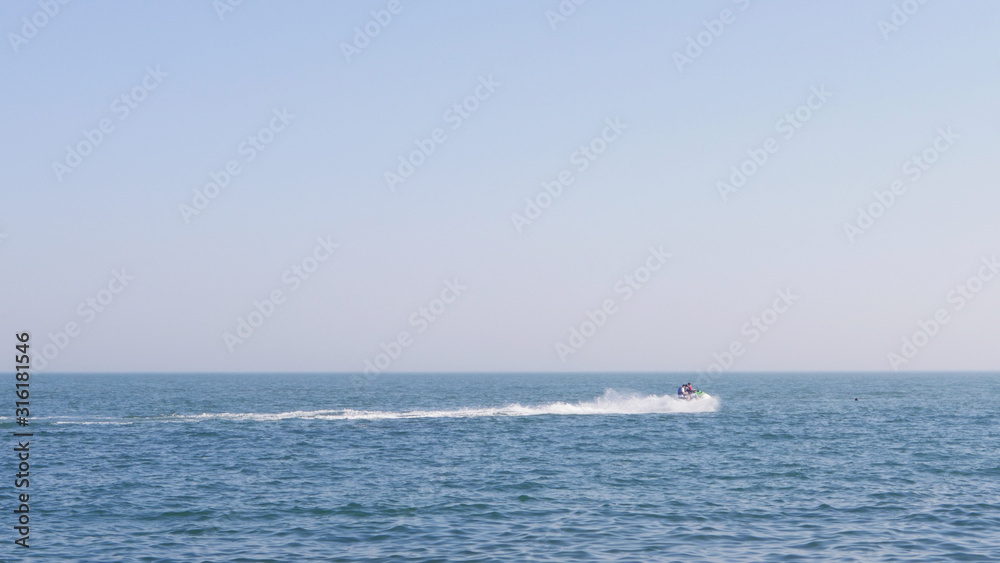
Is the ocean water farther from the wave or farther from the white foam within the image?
the white foam

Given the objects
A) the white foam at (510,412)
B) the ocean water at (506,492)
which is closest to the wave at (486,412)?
the white foam at (510,412)

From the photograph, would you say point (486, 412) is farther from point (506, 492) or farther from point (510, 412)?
point (506, 492)

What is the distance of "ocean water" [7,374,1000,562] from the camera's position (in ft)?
86.8

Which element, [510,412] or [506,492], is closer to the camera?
[506,492]

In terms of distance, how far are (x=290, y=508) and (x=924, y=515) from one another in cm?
2315

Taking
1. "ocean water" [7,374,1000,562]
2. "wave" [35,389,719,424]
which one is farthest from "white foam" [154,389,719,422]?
"ocean water" [7,374,1000,562]

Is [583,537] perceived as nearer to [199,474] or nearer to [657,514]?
[657,514]

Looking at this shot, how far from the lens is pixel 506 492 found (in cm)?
3572

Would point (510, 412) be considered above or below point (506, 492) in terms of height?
below

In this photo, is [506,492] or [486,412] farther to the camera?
[486,412]

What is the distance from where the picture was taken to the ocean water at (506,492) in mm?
26469

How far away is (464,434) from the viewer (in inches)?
2313

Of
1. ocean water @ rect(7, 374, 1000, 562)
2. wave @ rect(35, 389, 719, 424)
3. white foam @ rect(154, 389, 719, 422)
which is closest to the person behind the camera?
ocean water @ rect(7, 374, 1000, 562)

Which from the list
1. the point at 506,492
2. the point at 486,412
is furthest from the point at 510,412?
the point at 506,492
